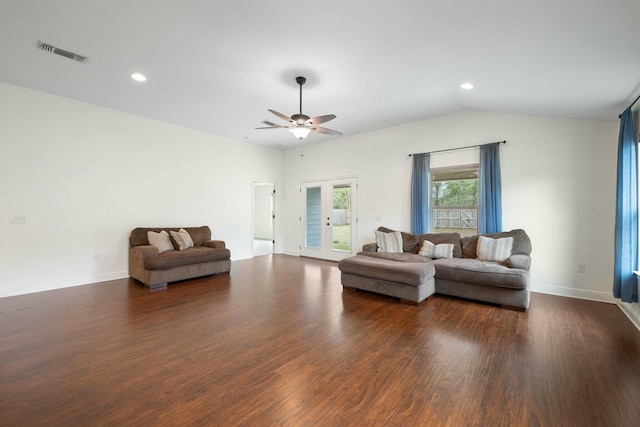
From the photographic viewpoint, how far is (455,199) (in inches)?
213

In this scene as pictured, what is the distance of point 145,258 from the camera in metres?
4.54

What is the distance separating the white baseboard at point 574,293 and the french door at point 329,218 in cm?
368

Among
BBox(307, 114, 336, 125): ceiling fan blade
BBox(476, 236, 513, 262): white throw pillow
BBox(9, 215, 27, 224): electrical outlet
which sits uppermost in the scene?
BBox(307, 114, 336, 125): ceiling fan blade

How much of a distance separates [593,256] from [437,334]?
318 centimetres

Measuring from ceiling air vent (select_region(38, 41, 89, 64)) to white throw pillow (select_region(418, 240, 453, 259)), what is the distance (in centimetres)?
571

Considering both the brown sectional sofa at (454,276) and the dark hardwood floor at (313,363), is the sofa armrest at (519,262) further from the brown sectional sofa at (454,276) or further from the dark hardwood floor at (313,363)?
the dark hardwood floor at (313,363)

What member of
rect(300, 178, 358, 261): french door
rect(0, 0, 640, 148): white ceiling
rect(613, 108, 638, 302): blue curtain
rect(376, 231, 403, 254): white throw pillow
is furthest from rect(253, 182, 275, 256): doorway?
rect(613, 108, 638, 302): blue curtain

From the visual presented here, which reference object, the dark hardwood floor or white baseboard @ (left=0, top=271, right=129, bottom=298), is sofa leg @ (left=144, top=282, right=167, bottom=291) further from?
white baseboard @ (left=0, top=271, right=129, bottom=298)

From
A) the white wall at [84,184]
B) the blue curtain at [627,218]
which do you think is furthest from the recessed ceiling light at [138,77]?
the blue curtain at [627,218]

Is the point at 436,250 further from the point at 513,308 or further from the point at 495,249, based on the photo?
the point at 513,308

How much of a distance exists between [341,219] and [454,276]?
3547 millimetres

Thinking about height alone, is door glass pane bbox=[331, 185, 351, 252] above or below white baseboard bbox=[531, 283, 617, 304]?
above

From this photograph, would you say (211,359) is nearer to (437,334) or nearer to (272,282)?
(437,334)

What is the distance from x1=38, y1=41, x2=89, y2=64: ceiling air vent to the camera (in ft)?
10.4
